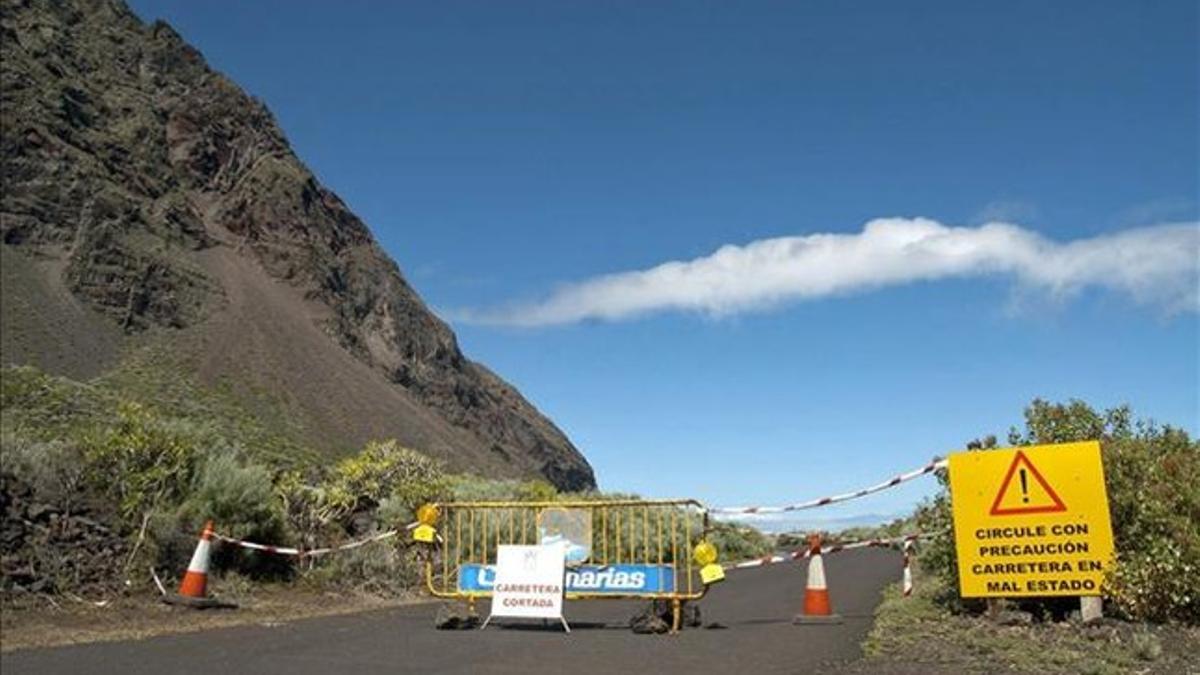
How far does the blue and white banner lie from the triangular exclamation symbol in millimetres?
3733

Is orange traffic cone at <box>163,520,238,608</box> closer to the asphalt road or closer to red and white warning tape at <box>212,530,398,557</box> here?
red and white warning tape at <box>212,530,398,557</box>

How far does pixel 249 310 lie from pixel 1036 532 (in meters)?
69.3

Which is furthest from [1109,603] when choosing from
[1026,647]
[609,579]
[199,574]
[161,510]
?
[161,510]

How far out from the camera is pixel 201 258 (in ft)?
258

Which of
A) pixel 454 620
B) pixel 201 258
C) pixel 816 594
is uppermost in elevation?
pixel 201 258

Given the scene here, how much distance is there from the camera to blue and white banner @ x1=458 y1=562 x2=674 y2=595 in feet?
40.2

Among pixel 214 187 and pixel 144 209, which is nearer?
pixel 144 209

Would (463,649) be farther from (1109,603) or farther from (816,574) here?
(1109,603)

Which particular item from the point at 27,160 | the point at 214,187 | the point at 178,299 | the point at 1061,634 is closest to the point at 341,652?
the point at 1061,634

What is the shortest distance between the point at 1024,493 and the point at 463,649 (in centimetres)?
621

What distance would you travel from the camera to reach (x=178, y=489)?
47.9ft

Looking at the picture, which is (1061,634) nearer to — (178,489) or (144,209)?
(178,489)

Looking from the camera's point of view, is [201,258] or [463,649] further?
[201,258]

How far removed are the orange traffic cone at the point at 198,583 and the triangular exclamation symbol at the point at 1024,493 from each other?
8810 mm
